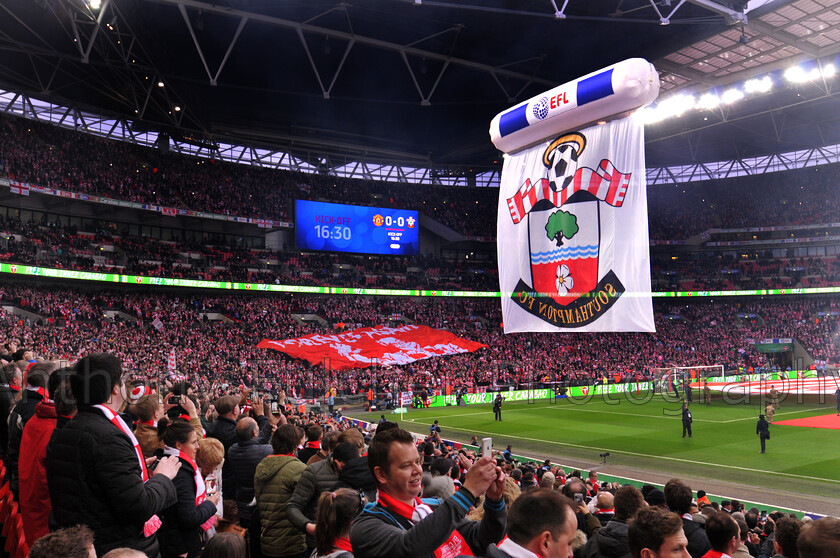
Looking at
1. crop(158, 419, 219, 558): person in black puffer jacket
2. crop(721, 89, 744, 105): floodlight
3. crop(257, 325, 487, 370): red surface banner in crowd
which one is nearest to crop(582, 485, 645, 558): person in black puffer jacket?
crop(158, 419, 219, 558): person in black puffer jacket

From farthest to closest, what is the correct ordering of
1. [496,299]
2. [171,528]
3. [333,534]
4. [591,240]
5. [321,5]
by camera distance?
[496,299] < [321,5] < [591,240] < [171,528] < [333,534]

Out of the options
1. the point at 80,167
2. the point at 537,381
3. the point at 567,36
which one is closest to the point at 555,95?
the point at 567,36

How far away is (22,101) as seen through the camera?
131ft

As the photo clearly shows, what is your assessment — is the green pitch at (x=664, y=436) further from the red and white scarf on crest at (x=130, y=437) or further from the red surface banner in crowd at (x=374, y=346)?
the red and white scarf on crest at (x=130, y=437)

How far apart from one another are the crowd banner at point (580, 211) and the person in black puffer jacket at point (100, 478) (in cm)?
529

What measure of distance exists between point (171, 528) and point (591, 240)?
5328mm

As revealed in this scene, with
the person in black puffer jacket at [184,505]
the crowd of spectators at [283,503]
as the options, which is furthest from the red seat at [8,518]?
the person in black puffer jacket at [184,505]

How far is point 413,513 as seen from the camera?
297 centimetres

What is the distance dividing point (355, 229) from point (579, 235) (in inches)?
1762

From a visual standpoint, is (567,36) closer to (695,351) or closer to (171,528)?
(171,528)

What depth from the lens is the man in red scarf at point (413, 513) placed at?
259 centimetres

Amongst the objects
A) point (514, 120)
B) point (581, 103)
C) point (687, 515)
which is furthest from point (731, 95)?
point (687, 515)

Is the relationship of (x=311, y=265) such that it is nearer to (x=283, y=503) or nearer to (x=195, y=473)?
(x=283, y=503)

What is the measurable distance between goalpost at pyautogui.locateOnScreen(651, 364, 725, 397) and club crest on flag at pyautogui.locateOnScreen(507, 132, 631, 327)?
34.6 metres
